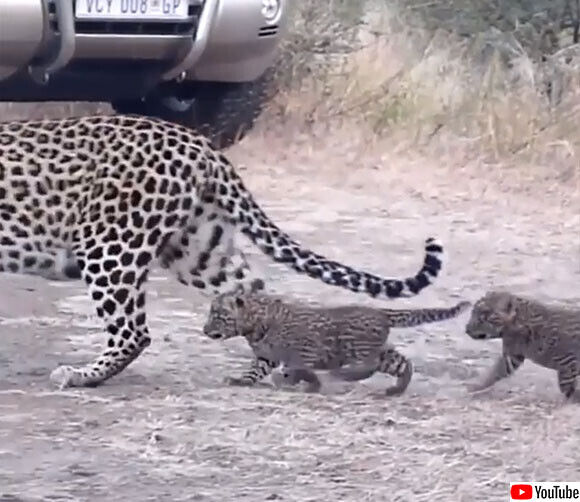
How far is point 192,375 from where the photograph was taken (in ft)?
20.1

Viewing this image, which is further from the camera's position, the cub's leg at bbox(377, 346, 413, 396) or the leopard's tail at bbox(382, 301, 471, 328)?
the leopard's tail at bbox(382, 301, 471, 328)

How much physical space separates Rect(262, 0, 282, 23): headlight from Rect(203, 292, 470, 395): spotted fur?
13.2 ft

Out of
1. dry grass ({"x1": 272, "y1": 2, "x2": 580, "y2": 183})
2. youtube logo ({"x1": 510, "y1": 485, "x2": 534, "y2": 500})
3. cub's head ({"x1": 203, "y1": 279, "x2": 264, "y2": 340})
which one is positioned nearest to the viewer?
youtube logo ({"x1": 510, "y1": 485, "x2": 534, "y2": 500})

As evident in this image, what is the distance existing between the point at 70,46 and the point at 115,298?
3387 mm

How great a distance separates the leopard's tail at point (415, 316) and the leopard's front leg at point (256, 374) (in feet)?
1.32

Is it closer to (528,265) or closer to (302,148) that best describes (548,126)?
(302,148)

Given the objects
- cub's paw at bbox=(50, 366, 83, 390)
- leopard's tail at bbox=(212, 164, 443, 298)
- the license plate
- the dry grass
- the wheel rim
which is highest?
the license plate

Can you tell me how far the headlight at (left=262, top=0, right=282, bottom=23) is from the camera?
9898mm

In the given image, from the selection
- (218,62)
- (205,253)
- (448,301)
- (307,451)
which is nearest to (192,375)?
(205,253)

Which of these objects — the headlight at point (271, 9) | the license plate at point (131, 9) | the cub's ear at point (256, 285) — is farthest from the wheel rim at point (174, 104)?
the cub's ear at point (256, 285)

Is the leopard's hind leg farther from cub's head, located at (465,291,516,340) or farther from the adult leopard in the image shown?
cub's head, located at (465,291,516,340)

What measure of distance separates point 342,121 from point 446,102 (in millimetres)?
859

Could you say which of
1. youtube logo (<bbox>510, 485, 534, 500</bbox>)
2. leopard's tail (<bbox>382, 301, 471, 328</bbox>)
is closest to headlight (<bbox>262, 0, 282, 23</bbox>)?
leopard's tail (<bbox>382, 301, 471, 328</bbox>)

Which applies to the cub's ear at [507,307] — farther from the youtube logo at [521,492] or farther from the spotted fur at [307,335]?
the youtube logo at [521,492]
